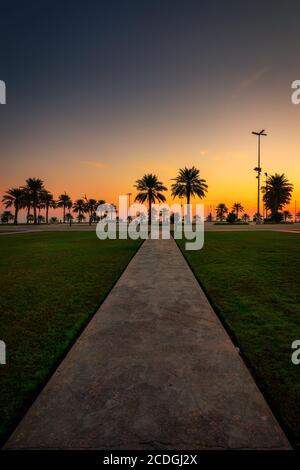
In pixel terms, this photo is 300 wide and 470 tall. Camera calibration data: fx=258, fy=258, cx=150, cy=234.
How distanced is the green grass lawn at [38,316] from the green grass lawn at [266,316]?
2336mm

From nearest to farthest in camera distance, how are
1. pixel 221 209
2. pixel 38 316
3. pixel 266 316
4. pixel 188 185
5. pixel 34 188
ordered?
pixel 266 316 < pixel 38 316 < pixel 188 185 < pixel 34 188 < pixel 221 209

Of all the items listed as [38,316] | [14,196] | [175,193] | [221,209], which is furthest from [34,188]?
[221,209]

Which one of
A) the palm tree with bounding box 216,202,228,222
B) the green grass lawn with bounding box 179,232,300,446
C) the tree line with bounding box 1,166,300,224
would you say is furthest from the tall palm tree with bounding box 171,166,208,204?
the palm tree with bounding box 216,202,228,222

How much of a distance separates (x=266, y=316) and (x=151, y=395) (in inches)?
114

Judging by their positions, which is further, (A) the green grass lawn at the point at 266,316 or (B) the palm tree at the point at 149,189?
(B) the palm tree at the point at 149,189

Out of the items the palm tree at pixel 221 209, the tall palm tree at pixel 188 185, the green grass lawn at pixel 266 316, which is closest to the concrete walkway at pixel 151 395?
the green grass lawn at pixel 266 316

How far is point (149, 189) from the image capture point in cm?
5319

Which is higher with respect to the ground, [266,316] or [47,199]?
[47,199]

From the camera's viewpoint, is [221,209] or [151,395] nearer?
[151,395]

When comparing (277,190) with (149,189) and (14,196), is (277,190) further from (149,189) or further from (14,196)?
(14,196)

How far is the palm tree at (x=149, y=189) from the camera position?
52.8m

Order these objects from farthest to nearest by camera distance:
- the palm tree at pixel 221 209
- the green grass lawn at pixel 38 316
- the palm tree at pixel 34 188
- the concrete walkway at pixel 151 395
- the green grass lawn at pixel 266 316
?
the palm tree at pixel 221 209 → the palm tree at pixel 34 188 → the green grass lawn at pixel 38 316 → the green grass lawn at pixel 266 316 → the concrete walkway at pixel 151 395

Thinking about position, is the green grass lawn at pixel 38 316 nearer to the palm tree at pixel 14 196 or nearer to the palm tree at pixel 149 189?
the palm tree at pixel 149 189
